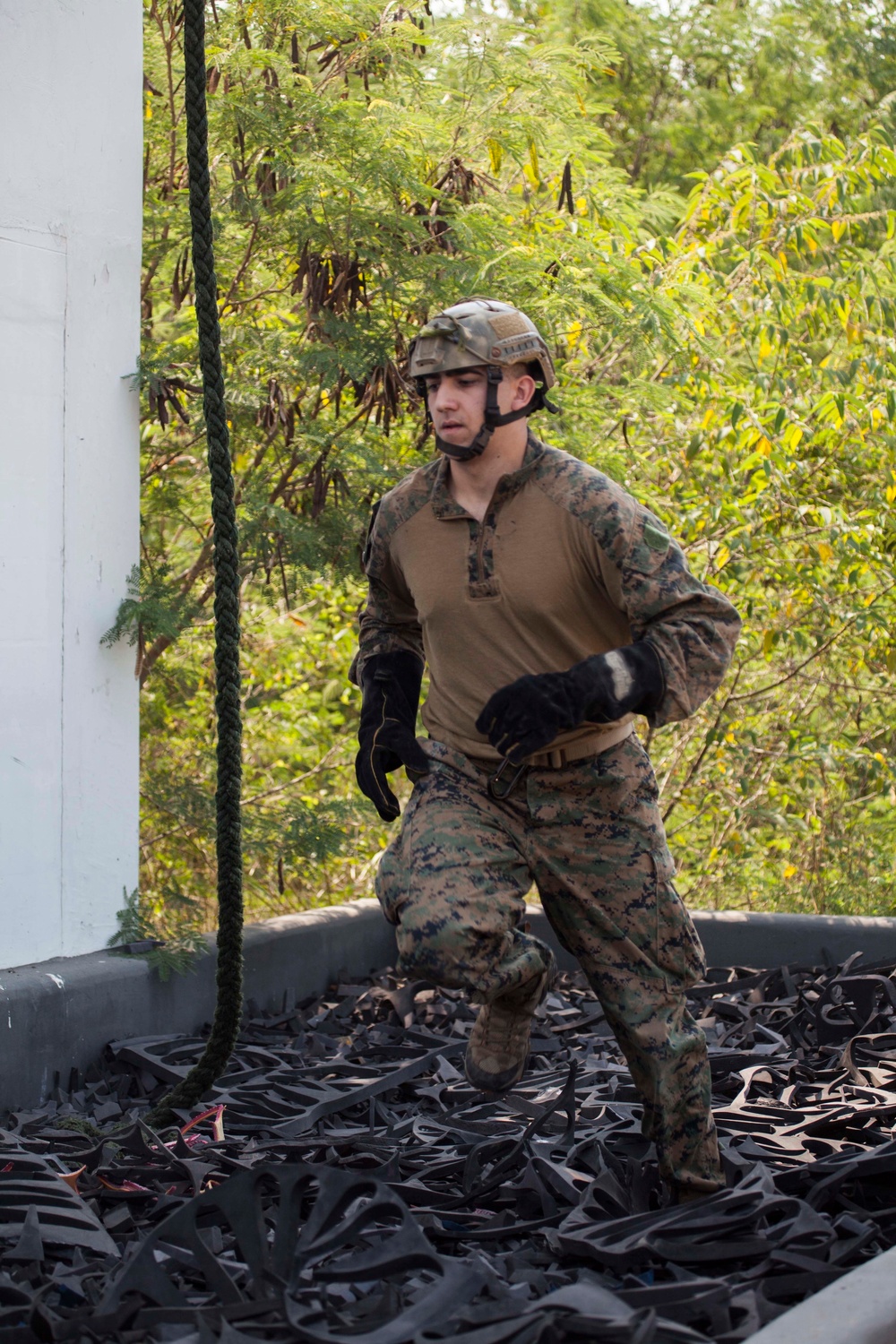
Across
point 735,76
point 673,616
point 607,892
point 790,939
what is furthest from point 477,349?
point 735,76

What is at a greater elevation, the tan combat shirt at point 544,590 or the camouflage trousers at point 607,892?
the tan combat shirt at point 544,590

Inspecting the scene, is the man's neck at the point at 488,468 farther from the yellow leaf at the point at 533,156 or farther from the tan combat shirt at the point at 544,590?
the yellow leaf at the point at 533,156

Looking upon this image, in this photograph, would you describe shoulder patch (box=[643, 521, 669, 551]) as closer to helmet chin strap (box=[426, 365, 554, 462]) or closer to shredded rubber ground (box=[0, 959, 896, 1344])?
helmet chin strap (box=[426, 365, 554, 462])

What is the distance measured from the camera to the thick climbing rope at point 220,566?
10.9 ft

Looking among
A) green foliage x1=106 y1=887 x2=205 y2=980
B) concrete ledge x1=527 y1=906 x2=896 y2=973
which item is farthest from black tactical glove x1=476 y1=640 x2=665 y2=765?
concrete ledge x1=527 y1=906 x2=896 y2=973

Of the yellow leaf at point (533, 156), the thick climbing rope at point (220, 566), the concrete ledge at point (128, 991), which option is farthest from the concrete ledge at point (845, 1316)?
the yellow leaf at point (533, 156)

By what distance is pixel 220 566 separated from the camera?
Answer: 3510mm

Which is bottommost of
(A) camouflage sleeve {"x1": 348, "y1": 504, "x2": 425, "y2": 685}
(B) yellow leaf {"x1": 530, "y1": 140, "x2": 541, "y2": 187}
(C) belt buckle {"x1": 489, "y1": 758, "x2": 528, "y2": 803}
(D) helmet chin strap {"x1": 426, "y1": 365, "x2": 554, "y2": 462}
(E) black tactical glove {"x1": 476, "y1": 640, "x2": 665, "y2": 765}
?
(C) belt buckle {"x1": 489, "y1": 758, "x2": 528, "y2": 803}

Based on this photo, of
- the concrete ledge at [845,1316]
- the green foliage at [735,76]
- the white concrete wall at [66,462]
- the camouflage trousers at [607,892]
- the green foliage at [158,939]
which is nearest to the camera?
the concrete ledge at [845,1316]

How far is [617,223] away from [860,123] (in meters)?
8.27

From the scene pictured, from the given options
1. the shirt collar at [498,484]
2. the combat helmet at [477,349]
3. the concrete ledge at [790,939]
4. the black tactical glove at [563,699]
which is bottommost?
the concrete ledge at [790,939]

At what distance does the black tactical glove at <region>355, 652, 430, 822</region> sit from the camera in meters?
3.56

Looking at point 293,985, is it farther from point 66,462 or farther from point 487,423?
point 487,423

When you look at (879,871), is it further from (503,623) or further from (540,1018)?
(503,623)
